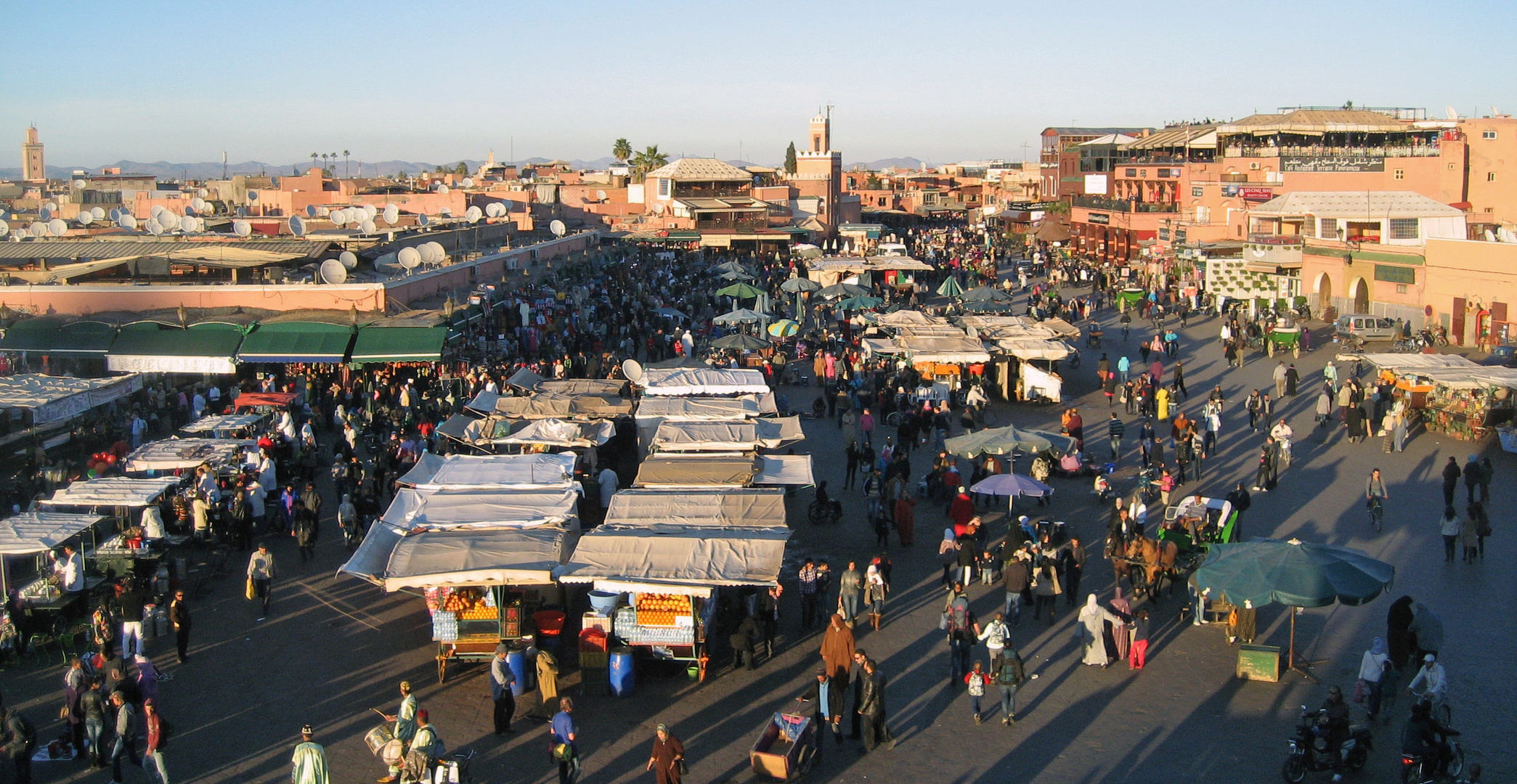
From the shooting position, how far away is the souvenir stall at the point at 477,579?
10.6 meters

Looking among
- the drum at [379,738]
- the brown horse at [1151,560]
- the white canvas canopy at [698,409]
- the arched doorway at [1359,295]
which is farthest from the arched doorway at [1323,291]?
the drum at [379,738]

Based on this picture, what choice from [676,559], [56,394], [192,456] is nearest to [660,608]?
[676,559]

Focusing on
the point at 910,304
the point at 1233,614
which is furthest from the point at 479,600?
the point at 910,304

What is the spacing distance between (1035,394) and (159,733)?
61.9ft

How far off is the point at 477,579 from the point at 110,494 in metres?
5.76

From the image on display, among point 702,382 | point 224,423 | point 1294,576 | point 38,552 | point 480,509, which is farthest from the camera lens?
point 702,382

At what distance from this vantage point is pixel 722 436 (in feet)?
51.7

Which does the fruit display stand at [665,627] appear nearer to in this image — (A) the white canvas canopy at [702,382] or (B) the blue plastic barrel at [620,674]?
(B) the blue plastic barrel at [620,674]

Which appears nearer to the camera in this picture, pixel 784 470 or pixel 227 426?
pixel 784 470

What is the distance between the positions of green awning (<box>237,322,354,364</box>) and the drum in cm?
1523

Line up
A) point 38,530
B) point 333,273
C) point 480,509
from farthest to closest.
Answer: point 333,273 < point 480,509 < point 38,530

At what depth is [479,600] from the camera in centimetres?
1094

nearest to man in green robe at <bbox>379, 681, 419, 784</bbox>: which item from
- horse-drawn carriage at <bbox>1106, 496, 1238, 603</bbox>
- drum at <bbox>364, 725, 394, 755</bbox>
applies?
drum at <bbox>364, 725, 394, 755</bbox>

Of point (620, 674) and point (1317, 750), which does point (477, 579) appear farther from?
point (1317, 750)
